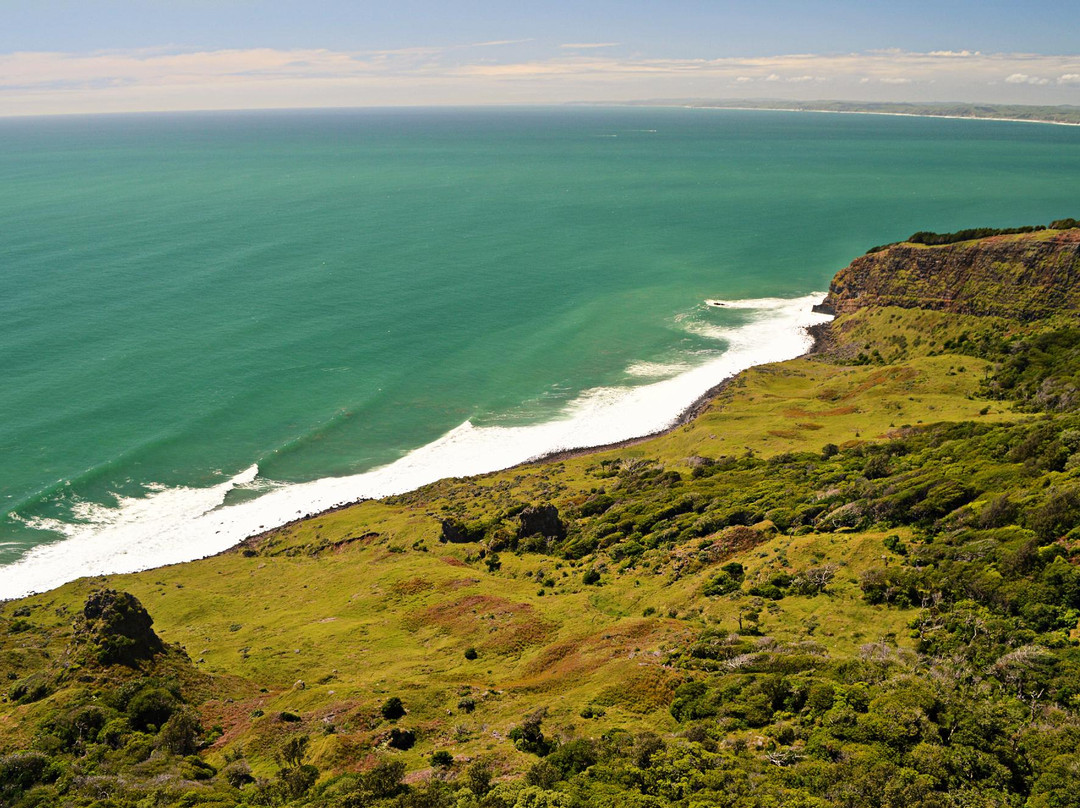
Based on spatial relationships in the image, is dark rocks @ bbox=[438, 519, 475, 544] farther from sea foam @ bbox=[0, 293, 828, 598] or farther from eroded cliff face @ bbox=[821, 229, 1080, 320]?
eroded cliff face @ bbox=[821, 229, 1080, 320]

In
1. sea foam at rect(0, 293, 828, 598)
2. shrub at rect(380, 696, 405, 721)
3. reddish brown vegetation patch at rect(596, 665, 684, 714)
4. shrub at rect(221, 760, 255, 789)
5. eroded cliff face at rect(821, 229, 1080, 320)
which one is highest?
eroded cliff face at rect(821, 229, 1080, 320)

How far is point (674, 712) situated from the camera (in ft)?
107

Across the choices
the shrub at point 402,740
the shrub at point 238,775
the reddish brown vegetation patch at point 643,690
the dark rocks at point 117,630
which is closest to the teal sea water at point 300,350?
the dark rocks at point 117,630

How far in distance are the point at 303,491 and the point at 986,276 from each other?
106376mm

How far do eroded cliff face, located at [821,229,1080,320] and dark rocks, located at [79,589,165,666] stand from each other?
373ft

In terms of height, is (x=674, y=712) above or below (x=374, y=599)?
above

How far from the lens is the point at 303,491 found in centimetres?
8500

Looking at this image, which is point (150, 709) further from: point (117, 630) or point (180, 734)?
point (117, 630)

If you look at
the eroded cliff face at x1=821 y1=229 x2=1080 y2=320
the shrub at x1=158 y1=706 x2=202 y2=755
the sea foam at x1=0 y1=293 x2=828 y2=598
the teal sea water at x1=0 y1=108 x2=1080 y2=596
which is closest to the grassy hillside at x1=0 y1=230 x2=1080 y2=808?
the shrub at x1=158 y1=706 x2=202 y2=755

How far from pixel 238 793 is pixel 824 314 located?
132m

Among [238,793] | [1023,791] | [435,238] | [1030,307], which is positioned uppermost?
[435,238]

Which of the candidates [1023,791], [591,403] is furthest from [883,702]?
[591,403]

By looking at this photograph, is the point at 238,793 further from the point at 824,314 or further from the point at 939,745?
the point at 824,314

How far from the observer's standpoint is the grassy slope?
35781 mm
